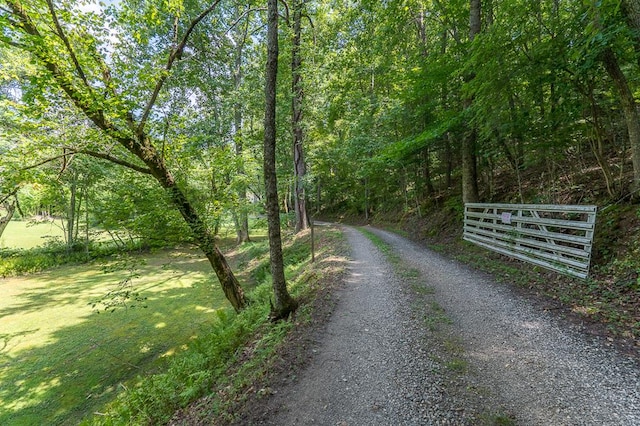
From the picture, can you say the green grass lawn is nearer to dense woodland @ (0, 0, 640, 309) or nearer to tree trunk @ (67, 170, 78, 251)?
dense woodland @ (0, 0, 640, 309)

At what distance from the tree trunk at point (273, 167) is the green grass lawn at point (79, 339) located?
118 inches

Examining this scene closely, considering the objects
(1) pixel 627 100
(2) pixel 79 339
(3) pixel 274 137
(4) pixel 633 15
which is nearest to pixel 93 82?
(3) pixel 274 137

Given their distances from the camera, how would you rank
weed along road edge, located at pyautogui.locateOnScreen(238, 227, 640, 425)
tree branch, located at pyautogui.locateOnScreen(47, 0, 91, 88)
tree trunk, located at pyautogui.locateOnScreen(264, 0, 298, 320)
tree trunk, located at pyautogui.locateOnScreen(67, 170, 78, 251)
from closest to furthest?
weed along road edge, located at pyautogui.locateOnScreen(238, 227, 640, 425) → tree trunk, located at pyautogui.locateOnScreen(264, 0, 298, 320) → tree branch, located at pyautogui.locateOnScreen(47, 0, 91, 88) → tree trunk, located at pyautogui.locateOnScreen(67, 170, 78, 251)

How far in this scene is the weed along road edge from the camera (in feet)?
7.50

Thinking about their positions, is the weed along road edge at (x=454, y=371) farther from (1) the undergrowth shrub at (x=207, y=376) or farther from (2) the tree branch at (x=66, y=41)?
(2) the tree branch at (x=66, y=41)

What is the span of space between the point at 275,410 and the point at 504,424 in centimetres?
199

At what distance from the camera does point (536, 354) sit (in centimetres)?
300

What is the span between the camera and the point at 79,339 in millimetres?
7254

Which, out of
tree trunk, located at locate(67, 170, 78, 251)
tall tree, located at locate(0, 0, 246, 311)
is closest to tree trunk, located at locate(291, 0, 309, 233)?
tall tree, located at locate(0, 0, 246, 311)

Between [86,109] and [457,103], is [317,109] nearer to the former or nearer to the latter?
[457,103]

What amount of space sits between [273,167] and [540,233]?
5.66 metres


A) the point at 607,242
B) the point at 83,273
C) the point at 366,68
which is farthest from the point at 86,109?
the point at 83,273

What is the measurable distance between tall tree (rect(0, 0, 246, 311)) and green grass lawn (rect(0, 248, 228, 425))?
2190mm

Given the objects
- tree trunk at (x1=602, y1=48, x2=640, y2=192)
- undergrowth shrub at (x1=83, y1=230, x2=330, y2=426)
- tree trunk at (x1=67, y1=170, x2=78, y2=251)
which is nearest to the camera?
undergrowth shrub at (x1=83, y1=230, x2=330, y2=426)
